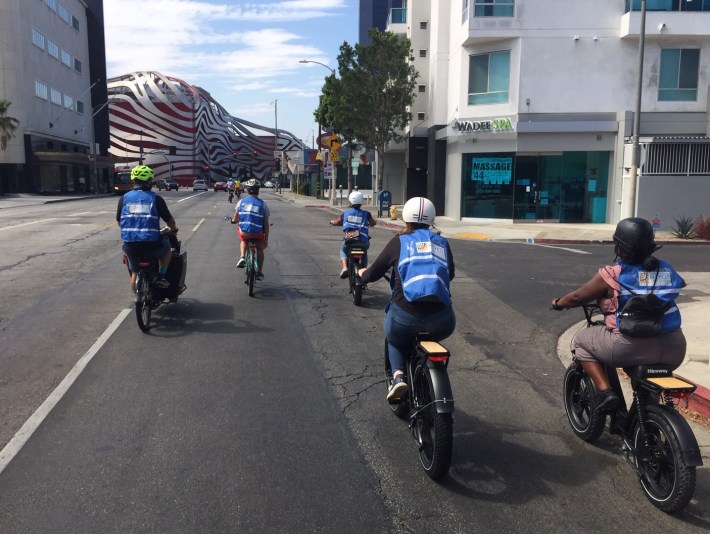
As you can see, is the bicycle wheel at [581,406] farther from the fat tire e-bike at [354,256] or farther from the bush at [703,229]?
the bush at [703,229]

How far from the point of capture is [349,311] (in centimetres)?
922

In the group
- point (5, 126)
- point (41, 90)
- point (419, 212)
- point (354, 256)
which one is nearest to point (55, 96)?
point (41, 90)

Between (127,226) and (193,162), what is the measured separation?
13453cm

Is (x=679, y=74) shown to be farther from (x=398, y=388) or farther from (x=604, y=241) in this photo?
(x=398, y=388)

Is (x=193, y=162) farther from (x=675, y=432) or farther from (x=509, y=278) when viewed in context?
(x=675, y=432)

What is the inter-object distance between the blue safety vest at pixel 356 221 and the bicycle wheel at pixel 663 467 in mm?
6395

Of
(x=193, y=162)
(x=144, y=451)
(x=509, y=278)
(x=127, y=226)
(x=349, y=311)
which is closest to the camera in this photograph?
(x=144, y=451)

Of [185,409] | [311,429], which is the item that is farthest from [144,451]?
[311,429]

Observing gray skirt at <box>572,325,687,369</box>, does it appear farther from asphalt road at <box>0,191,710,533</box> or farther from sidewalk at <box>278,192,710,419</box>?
sidewalk at <box>278,192,710,419</box>

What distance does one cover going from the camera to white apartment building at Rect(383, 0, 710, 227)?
2356 cm

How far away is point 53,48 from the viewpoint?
6819 centimetres

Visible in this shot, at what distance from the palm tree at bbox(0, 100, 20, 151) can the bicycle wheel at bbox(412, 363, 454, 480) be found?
2304 inches

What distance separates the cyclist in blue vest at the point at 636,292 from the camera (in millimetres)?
3939

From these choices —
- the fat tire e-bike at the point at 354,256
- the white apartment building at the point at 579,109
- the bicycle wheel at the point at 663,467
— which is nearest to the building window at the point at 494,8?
the white apartment building at the point at 579,109
